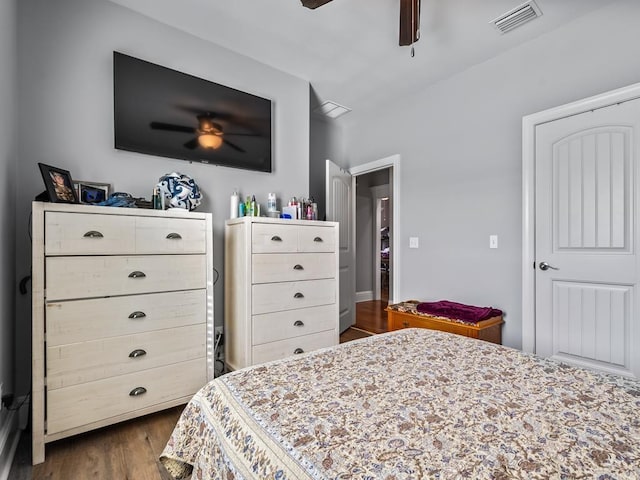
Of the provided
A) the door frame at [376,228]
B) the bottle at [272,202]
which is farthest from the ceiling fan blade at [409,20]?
the door frame at [376,228]

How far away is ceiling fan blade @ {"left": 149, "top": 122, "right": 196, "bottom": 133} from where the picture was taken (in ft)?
7.47

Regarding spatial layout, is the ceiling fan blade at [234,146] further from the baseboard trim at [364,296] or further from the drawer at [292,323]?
the baseboard trim at [364,296]

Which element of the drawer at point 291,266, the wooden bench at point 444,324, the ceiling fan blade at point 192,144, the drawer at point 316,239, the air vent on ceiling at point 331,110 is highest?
the air vent on ceiling at point 331,110

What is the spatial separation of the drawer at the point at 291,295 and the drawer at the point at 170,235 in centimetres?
50

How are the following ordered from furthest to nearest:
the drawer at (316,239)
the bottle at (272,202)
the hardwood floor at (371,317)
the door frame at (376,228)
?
the door frame at (376,228) → the hardwood floor at (371,317) → the bottle at (272,202) → the drawer at (316,239)

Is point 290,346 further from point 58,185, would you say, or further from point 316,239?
point 58,185

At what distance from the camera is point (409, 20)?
175 cm

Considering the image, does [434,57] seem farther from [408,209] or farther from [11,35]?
[11,35]

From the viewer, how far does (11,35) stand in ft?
5.73

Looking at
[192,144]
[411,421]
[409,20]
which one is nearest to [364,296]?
[192,144]

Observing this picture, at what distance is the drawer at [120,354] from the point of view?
160 centimetres

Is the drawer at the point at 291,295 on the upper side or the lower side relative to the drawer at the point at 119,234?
lower

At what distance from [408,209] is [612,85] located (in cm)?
176

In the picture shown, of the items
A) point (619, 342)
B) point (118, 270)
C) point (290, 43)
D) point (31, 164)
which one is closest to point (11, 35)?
point (31, 164)
